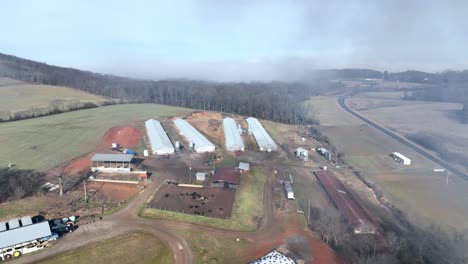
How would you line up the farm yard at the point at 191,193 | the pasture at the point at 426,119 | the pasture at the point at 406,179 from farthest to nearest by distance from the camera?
the pasture at the point at 426,119, the pasture at the point at 406,179, the farm yard at the point at 191,193

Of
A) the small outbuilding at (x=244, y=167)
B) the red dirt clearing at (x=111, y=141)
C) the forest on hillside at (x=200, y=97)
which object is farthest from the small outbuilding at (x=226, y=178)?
the forest on hillside at (x=200, y=97)

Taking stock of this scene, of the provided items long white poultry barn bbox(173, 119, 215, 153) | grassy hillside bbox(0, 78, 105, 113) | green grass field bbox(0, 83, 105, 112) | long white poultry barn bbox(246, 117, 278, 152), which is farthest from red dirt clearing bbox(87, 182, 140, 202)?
green grass field bbox(0, 83, 105, 112)

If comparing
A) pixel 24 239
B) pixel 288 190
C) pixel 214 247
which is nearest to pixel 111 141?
pixel 24 239

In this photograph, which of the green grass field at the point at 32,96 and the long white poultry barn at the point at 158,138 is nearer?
the long white poultry barn at the point at 158,138

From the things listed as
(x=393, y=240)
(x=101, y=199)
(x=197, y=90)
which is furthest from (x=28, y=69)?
(x=393, y=240)

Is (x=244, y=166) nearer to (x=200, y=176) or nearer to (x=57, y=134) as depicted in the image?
(x=200, y=176)

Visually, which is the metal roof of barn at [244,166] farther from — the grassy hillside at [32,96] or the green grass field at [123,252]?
the grassy hillside at [32,96]

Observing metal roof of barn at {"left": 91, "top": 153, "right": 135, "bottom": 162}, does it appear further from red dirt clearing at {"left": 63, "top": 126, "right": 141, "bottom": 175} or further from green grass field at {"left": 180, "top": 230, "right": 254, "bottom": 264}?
green grass field at {"left": 180, "top": 230, "right": 254, "bottom": 264}
